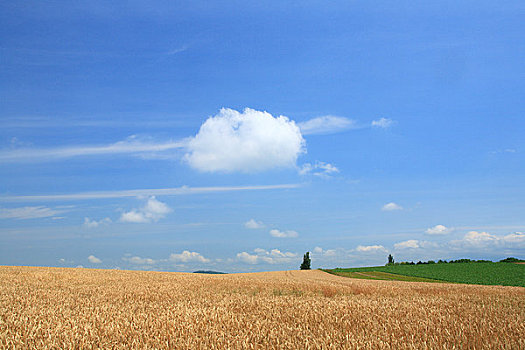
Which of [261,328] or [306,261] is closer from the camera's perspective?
[261,328]

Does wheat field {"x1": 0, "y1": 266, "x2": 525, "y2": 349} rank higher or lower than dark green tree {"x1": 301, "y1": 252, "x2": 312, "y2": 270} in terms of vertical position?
higher

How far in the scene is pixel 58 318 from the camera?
6059 millimetres

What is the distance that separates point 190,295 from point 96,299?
2432mm

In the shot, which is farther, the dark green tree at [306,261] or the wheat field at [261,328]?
the dark green tree at [306,261]

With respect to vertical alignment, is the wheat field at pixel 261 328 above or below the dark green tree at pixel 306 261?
above

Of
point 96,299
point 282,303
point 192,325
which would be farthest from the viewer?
point 96,299

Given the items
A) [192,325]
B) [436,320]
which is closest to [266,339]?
[192,325]

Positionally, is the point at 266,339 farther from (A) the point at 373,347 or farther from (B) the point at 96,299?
(B) the point at 96,299

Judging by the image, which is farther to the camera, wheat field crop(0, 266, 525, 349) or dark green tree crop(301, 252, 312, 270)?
dark green tree crop(301, 252, 312, 270)

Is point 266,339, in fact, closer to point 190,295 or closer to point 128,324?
point 128,324

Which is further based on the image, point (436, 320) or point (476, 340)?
point (436, 320)

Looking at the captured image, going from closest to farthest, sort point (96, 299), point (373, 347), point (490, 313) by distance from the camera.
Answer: point (373, 347) < point (490, 313) < point (96, 299)

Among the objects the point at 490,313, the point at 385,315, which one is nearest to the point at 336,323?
the point at 385,315

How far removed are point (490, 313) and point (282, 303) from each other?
13.7ft
